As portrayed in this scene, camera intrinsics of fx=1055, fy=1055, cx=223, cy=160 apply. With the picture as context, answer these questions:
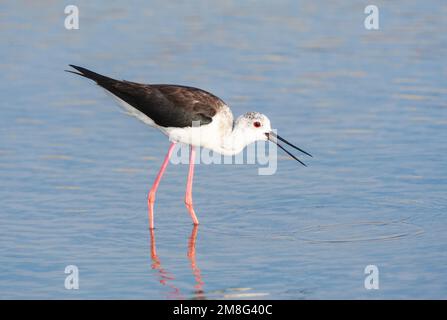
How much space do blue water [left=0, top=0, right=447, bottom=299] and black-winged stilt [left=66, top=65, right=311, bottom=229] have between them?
0.60 metres

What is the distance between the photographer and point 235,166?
474 inches

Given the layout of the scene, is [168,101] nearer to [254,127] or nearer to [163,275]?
[254,127]

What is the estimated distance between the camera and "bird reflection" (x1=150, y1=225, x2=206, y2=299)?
8.39 m

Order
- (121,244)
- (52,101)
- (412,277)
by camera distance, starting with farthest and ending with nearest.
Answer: (52,101), (121,244), (412,277)

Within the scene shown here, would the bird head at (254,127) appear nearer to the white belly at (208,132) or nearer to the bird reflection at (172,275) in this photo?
the white belly at (208,132)

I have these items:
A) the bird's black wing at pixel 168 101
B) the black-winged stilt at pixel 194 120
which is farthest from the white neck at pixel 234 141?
the bird's black wing at pixel 168 101

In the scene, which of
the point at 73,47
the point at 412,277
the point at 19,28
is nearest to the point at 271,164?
the point at 412,277

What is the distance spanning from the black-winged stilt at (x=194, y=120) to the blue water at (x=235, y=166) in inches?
23.8

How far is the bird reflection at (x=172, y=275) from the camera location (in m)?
8.39

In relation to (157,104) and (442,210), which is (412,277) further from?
(157,104)

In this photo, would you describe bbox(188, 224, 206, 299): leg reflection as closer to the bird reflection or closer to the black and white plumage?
the bird reflection

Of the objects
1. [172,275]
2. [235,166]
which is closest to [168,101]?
[235,166]
